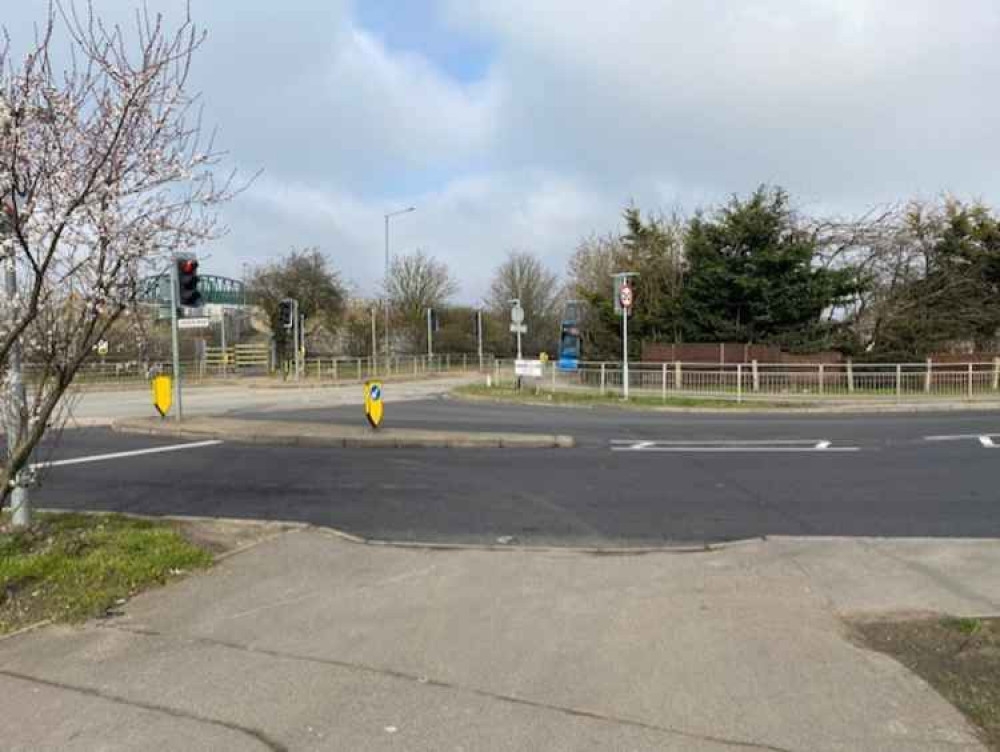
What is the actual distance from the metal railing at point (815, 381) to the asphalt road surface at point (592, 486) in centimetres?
978

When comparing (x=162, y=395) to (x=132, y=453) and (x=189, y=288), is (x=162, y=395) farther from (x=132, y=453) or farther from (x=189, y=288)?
(x=132, y=453)

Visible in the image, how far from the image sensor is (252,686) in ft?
12.3

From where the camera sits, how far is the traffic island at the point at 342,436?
44.6ft

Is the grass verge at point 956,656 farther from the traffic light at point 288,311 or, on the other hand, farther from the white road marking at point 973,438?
the traffic light at point 288,311

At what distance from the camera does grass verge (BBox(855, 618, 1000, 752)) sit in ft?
11.2

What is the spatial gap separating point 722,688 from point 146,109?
501 cm

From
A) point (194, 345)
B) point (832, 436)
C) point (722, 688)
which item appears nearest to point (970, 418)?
point (832, 436)

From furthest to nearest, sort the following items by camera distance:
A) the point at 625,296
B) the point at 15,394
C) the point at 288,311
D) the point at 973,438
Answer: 1. the point at 288,311
2. the point at 625,296
3. the point at 973,438
4. the point at 15,394

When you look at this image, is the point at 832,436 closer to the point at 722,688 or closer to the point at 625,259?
the point at 722,688

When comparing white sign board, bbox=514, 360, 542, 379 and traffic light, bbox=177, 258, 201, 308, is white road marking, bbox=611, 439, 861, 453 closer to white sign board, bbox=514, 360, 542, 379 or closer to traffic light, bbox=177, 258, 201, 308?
traffic light, bbox=177, 258, 201, 308

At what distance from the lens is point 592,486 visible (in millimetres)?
9469

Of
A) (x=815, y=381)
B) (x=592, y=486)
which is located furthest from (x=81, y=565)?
(x=815, y=381)

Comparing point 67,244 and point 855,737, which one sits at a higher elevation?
point 67,244

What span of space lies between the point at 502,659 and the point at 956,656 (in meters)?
2.36
